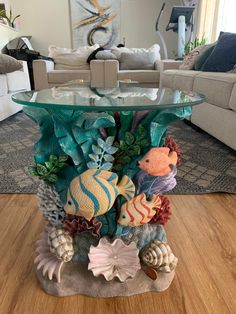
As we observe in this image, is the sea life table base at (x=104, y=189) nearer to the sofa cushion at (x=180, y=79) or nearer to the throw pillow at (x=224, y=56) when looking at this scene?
the sofa cushion at (x=180, y=79)

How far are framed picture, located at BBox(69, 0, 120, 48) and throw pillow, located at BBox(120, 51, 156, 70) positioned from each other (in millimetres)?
1281

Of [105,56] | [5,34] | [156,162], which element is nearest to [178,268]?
[156,162]

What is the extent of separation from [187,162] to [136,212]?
90 centimetres

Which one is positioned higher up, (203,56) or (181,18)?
(181,18)

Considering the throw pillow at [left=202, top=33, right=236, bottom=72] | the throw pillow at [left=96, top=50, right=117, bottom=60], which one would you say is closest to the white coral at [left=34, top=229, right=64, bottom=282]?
the throw pillow at [left=202, top=33, right=236, bottom=72]

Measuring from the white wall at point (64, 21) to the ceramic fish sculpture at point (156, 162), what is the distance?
4.45m

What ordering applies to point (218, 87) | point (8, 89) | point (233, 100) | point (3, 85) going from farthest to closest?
point (8, 89)
point (3, 85)
point (218, 87)
point (233, 100)

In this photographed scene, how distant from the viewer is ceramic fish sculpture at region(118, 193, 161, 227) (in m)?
0.67

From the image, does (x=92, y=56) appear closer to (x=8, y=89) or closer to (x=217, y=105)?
(x=8, y=89)

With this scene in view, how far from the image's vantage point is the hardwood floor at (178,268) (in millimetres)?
626

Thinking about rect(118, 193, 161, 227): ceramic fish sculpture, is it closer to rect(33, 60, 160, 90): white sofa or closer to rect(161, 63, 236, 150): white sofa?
rect(161, 63, 236, 150): white sofa

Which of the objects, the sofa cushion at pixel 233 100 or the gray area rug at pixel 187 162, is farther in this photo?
the sofa cushion at pixel 233 100

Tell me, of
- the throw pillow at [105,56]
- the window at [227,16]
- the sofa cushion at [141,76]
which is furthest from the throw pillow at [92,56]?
the window at [227,16]

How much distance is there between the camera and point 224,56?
2111 mm
